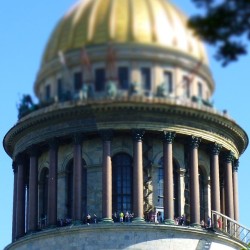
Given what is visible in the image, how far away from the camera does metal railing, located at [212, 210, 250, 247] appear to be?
208 feet

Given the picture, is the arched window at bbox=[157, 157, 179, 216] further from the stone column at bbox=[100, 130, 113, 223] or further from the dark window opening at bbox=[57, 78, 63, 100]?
the dark window opening at bbox=[57, 78, 63, 100]

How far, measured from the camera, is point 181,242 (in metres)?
60.2

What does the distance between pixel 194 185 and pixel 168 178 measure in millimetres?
2176

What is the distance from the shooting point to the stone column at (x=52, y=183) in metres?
62.0

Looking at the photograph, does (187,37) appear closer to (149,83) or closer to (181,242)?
(149,83)

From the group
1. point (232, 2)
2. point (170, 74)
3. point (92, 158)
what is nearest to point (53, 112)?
point (92, 158)

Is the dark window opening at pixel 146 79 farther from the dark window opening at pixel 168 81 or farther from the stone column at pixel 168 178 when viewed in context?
the stone column at pixel 168 178

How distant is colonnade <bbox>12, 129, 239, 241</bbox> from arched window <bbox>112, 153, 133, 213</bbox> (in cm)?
144

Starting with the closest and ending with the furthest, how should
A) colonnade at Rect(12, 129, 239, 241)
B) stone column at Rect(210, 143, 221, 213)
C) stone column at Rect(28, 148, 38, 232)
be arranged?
colonnade at Rect(12, 129, 239, 241) < stone column at Rect(28, 148, 38, 232) < stone column at Rect(210, 143, 221, 213)

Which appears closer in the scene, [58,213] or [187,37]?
[187,37]

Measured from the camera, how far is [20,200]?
216 feet

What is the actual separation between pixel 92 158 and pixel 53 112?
4343 mm

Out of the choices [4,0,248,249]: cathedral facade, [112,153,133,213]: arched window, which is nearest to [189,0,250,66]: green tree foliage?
[4,0,248,249]: cathedral facade

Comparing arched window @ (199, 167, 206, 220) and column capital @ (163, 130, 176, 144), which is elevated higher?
column capital @ (163, 130, 176, 144)
